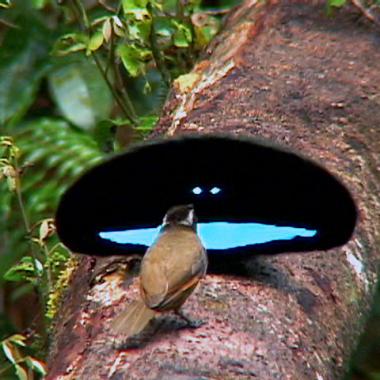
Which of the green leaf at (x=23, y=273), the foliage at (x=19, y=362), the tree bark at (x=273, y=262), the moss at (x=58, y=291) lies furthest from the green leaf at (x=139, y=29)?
the foliage at (x=19, y=362)

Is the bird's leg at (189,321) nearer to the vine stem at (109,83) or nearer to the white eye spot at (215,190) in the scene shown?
the white eye spot at (215,190)

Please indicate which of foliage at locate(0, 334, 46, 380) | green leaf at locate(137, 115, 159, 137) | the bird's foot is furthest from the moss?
the bird's foot

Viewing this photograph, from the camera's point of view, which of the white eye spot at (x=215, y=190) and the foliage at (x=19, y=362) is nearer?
the white eye spot at (x=215, y=190)

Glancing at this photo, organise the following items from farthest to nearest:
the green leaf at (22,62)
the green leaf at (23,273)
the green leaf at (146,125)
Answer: the green leaf at (22,62) < the green leaf at (146,125) < the green leaf at (23,273)

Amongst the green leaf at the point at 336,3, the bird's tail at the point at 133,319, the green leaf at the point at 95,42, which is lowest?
the green leaf at the point at 95,42

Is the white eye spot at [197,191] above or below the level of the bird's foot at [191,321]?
below

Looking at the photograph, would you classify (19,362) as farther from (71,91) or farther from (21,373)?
(71,91)

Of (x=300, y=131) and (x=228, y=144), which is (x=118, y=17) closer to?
(x=300, y=131)

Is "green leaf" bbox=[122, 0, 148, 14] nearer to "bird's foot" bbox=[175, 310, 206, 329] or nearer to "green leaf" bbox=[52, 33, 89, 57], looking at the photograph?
"green leaf" bbox=[52, 33, 89, 57]
